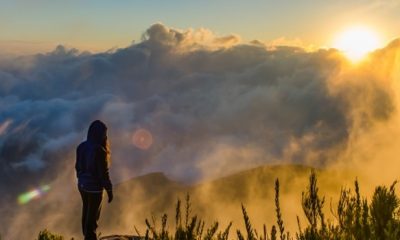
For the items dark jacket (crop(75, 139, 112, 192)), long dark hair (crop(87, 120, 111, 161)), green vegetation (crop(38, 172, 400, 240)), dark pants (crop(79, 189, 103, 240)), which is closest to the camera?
green vegetation (crop(38, 172, 400, 240))

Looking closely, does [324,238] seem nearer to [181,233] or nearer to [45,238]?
[181,233]

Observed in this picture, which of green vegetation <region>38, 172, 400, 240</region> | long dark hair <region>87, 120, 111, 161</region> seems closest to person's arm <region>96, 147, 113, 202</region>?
long dark hair <region>87, 120, 111, 161</region>

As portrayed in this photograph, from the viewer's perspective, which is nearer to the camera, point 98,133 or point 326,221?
point 326,221

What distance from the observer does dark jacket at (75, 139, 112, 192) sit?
31.9 feet

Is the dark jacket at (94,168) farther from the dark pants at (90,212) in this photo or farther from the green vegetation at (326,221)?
the green vegetation at (326,221)

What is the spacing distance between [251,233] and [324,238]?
0.73 meters

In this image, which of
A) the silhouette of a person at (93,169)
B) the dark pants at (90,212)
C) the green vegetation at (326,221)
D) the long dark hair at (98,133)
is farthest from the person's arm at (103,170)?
the green vegetation at (326,221)

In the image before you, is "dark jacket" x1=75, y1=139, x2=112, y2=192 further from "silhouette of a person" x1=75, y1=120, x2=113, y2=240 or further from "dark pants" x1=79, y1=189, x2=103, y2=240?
"dark pants" x1=79, y1=189, x2=103, y2=240

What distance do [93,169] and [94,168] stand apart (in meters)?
0.03

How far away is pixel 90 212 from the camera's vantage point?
9859 millimetres

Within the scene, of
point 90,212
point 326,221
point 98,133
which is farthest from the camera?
point 90,212

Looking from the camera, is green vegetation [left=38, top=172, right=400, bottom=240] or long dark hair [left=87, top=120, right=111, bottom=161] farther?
long dark hair [left=87, top=120, right=111, bottom=161]

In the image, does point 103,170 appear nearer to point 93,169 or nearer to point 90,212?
point 93,169

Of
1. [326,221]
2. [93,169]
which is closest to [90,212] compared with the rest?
[93,169]
